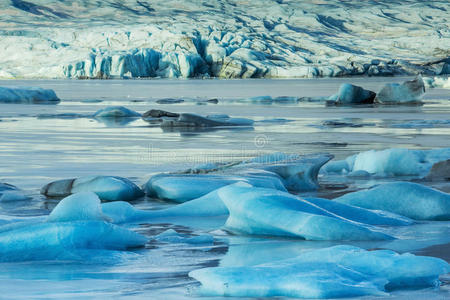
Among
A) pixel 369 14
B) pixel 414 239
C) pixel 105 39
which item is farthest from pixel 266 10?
pixel 414 239

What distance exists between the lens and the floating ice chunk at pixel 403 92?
77.2ft

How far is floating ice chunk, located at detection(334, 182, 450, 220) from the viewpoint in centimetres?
500

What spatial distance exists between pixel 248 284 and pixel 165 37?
68635mm

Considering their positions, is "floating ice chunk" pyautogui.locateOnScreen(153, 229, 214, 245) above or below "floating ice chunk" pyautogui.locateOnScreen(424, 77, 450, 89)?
below

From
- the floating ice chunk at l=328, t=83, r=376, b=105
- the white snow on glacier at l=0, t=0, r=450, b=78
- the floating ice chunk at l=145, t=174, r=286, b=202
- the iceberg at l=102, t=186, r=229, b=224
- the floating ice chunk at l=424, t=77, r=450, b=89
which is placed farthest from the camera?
the white snow on glacier at l=0, t=0, r=450, b=78

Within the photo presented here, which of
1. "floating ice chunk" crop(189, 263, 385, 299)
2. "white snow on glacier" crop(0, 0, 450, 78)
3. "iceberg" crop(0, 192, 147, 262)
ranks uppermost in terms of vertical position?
"white snow on glacier" crop(0, 0, 450, 78)

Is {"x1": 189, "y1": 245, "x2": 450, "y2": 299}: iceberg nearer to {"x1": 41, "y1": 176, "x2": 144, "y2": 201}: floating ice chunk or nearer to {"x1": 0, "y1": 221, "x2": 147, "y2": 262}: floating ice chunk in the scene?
{"x1": 0, "y1": 221, "x2": 147, "y2": 262}: floating ice chunk

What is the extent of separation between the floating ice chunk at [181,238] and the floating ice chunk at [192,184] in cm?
125

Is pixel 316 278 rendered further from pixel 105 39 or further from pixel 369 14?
pixel 369 14

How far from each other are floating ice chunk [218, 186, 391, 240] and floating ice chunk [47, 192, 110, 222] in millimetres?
721

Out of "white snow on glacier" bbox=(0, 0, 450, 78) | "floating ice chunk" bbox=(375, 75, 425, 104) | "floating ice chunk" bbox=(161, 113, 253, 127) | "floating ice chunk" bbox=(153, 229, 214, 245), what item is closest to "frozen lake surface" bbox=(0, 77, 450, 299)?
"floating ice chunk" bbox=(153, 229, 214, 245)

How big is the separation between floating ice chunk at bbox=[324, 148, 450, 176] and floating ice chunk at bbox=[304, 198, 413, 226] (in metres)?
2.49

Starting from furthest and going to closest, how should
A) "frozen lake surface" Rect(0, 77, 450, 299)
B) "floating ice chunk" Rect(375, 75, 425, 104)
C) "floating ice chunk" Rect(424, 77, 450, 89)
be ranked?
"floating ice chunk" Rect(424, 77, 450, 89)
"floating ice chunk" Rect(375, 75, 425, 104)
"frozen lake surface" Rect(0, 77, 450, 299)

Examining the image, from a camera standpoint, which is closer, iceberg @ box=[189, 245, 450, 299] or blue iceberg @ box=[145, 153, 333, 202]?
iceberg @ box=[189, 245, 450, 299]
